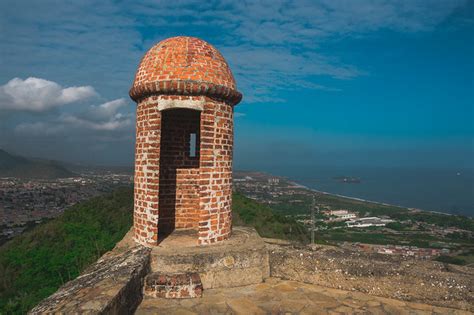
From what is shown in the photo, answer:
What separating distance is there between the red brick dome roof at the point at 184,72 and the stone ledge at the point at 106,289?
8.18 ft

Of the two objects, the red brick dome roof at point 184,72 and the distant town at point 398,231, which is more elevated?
the red brick dome roof at point 184,72

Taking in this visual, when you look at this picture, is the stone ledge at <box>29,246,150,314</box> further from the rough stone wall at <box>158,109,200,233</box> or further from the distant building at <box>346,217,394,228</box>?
the distant building at <box>346,217,394,228</box>

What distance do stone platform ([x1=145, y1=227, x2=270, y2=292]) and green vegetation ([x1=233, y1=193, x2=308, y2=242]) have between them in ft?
36.1

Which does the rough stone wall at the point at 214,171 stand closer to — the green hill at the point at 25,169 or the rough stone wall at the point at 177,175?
the rough stone wall at the point at 177,175

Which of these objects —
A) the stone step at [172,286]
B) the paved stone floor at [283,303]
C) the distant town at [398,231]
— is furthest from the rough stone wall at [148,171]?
the distant town at [398,231]

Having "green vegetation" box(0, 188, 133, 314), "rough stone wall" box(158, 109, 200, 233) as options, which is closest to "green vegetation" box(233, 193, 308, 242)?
"green vegetation" box(0, 188, 133, 314)

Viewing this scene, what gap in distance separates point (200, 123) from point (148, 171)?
1.16 metres

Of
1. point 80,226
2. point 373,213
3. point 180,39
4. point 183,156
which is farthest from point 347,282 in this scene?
point 373,213

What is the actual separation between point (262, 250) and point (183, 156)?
115 inches

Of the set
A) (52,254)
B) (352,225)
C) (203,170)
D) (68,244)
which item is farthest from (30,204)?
(352,225)

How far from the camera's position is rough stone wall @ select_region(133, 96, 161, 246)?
5.38 m

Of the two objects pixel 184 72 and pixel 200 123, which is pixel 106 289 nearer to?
pixel 200 123

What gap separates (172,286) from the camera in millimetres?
4488

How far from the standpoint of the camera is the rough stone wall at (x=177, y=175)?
6977mm
